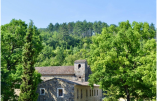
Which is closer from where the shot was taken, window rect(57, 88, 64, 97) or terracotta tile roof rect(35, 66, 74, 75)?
window rect(57, 88, 64, 97)

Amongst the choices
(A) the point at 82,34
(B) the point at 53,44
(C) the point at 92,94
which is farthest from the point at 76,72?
(A) the point at 82,34

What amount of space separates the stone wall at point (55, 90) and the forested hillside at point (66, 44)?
2958cm

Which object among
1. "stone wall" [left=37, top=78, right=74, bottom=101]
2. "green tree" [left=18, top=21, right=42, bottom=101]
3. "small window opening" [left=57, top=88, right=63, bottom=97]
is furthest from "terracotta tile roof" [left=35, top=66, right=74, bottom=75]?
"green tree" [left=18, top=21, right=42, bottom=101]

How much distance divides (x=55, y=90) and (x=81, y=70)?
2197cm

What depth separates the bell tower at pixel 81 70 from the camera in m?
50.2

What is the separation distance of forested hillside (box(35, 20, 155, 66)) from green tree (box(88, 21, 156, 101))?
2646 centimetres

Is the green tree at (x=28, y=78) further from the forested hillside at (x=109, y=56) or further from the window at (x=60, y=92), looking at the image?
the window at (x=60, y=92)

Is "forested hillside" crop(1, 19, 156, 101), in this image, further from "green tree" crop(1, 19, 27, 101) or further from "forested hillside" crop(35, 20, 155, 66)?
"forested hillside" crop(35, 20, 155, 66)

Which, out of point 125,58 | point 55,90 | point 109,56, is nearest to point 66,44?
point 55,90

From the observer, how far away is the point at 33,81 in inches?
817

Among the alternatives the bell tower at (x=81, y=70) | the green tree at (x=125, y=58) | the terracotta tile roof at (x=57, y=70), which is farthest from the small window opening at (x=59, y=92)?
the terracotta tile roof at (x=57, y=70)

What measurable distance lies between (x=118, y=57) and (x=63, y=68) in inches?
1276

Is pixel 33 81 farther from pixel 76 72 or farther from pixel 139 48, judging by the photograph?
pixel 76 72

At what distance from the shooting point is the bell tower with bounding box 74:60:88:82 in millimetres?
50250
